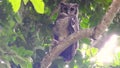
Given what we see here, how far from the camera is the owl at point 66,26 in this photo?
10.6ft

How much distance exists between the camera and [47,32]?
3.17 metres

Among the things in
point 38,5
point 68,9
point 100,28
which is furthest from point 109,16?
point 68,9

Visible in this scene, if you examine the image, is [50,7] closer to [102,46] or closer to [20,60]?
[20,60]

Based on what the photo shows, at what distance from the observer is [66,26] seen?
345cm

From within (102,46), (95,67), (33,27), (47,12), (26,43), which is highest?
(47,12)

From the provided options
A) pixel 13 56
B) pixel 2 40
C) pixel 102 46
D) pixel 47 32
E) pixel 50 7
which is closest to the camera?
pixel 13 56

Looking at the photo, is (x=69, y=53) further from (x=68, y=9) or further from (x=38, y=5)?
(x=38, y=5)

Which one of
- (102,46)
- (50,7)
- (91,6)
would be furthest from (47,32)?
(102,46)

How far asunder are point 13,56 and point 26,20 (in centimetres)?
92

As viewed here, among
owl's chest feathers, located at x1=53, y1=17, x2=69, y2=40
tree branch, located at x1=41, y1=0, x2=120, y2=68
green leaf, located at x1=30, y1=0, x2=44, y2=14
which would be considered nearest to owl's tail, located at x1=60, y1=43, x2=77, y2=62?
owl's chest feathers, located at x1=53, y1=17, x2=69, y2=40

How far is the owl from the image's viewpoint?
3242 mm

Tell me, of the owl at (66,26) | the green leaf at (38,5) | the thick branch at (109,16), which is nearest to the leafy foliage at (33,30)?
the owl at (66,26)

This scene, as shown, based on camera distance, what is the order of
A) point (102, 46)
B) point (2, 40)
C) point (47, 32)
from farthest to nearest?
point (102, 46) → point (47, 32) → point (2, 40)

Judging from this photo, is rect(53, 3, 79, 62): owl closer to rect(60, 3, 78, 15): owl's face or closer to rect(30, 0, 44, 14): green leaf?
rect(60, 3, 78, 15): owl's face
